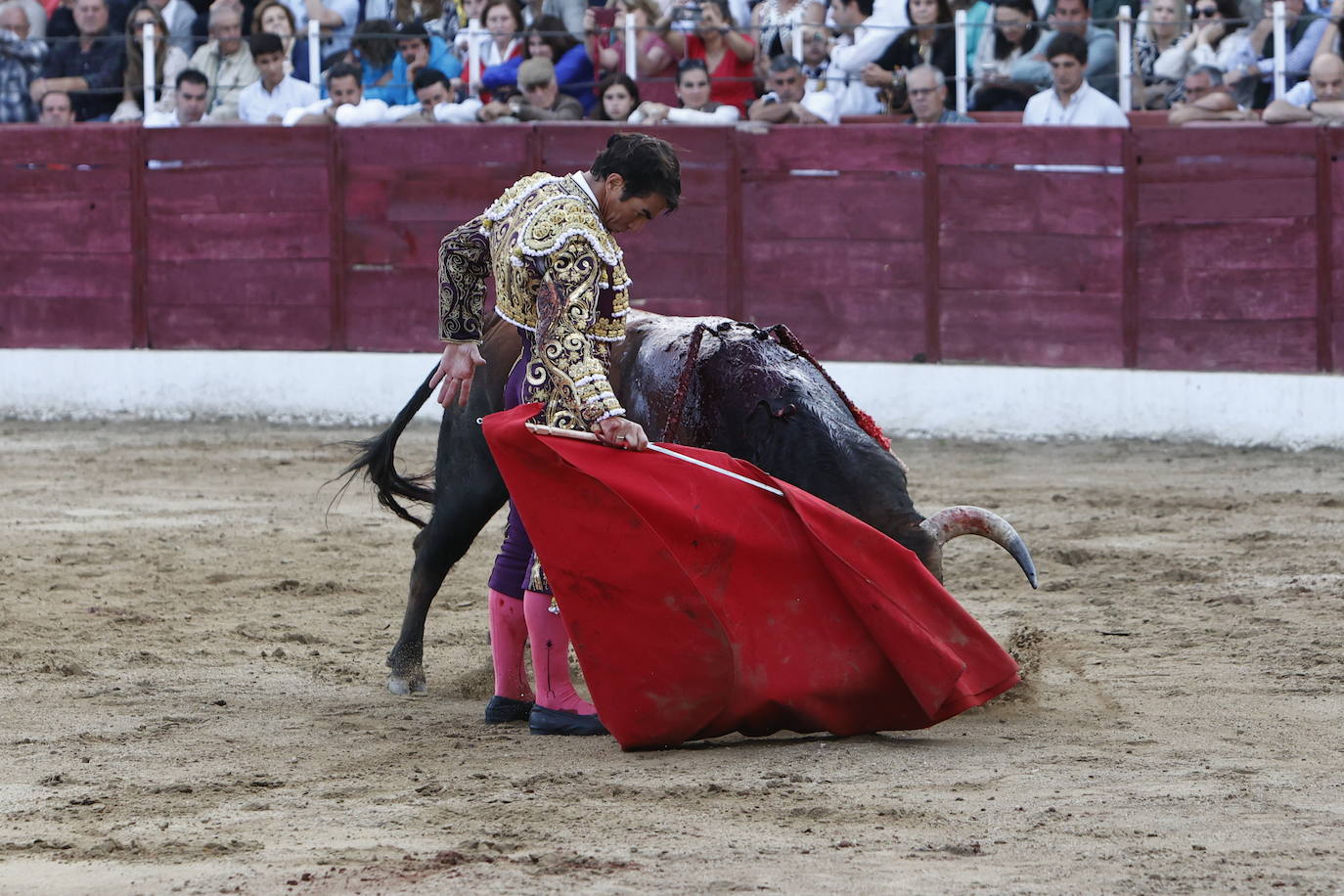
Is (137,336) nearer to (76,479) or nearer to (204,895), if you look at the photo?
(76,479)

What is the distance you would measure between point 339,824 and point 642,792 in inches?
18.3

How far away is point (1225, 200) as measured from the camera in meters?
7.59

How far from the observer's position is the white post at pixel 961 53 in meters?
7.55

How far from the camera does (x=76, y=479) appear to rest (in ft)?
22.5

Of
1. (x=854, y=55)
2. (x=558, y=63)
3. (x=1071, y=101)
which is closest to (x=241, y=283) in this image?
(x=558, y=63)

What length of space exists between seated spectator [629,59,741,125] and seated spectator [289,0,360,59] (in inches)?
64.0

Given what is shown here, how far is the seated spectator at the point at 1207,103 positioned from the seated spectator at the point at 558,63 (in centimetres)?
254

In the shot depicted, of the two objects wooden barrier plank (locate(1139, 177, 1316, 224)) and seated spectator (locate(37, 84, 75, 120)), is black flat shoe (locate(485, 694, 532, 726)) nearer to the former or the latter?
wooden barrier plank (locate(1139, 177, 1316, 224))

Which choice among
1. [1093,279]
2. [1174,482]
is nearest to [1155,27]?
[1093,279]

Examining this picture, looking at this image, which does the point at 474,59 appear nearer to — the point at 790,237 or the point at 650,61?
the point at 650,61

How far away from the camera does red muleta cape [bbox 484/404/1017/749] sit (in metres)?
3.22

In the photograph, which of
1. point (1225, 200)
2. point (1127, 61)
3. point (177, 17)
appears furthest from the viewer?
point (177, 17)

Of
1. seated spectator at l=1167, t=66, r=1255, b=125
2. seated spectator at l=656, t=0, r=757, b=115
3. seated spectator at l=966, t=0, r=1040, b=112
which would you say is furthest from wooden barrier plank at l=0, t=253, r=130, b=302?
seated spectator at l=1167, t=66, r=1255, b=125

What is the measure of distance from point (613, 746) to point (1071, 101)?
5021 millimetres
